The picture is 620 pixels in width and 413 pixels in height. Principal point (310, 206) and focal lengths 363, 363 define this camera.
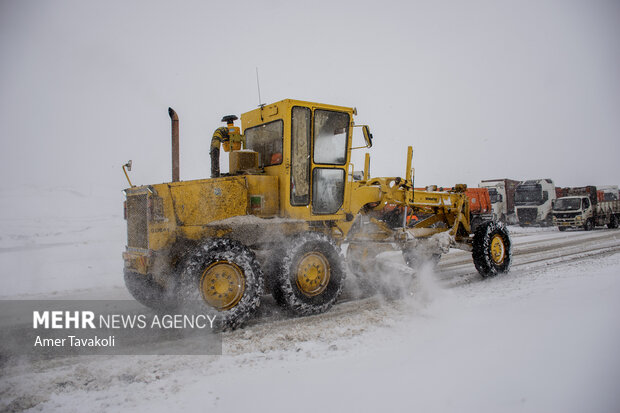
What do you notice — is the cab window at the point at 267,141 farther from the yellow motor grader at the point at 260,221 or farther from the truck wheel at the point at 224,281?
the truck wheel at the point at 224,281

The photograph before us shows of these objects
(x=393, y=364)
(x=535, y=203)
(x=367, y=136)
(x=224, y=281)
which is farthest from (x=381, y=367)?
(x=535, y=203)

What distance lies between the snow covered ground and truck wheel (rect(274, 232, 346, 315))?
0.73ft

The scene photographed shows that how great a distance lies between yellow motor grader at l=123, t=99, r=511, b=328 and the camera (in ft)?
14.6

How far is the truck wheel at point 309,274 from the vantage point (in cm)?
475

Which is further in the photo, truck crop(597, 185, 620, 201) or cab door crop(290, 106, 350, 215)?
truck crop(597, 185, 620, 201)

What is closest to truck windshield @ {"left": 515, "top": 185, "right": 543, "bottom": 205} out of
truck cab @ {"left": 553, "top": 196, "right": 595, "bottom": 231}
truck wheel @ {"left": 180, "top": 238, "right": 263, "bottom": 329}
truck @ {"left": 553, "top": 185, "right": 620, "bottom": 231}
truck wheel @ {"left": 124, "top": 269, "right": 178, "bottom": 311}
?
truck @ {"left": 553, "top": 185, "right": 620, "bottom": 231}

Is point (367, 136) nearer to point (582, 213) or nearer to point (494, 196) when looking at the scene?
point (582, 213)

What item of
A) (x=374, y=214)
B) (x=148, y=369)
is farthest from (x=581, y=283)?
(x=148, y=369)

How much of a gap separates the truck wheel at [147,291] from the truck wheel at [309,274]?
170 centimetres

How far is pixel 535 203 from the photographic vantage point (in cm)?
2169

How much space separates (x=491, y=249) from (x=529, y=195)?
17.8m

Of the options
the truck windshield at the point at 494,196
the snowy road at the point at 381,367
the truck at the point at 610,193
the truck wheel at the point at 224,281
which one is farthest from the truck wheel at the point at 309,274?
the truck at the point at 610,193

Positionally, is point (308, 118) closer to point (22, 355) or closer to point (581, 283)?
point (22, 355)

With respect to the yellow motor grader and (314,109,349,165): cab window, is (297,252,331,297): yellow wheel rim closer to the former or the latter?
the yellow motor grader
